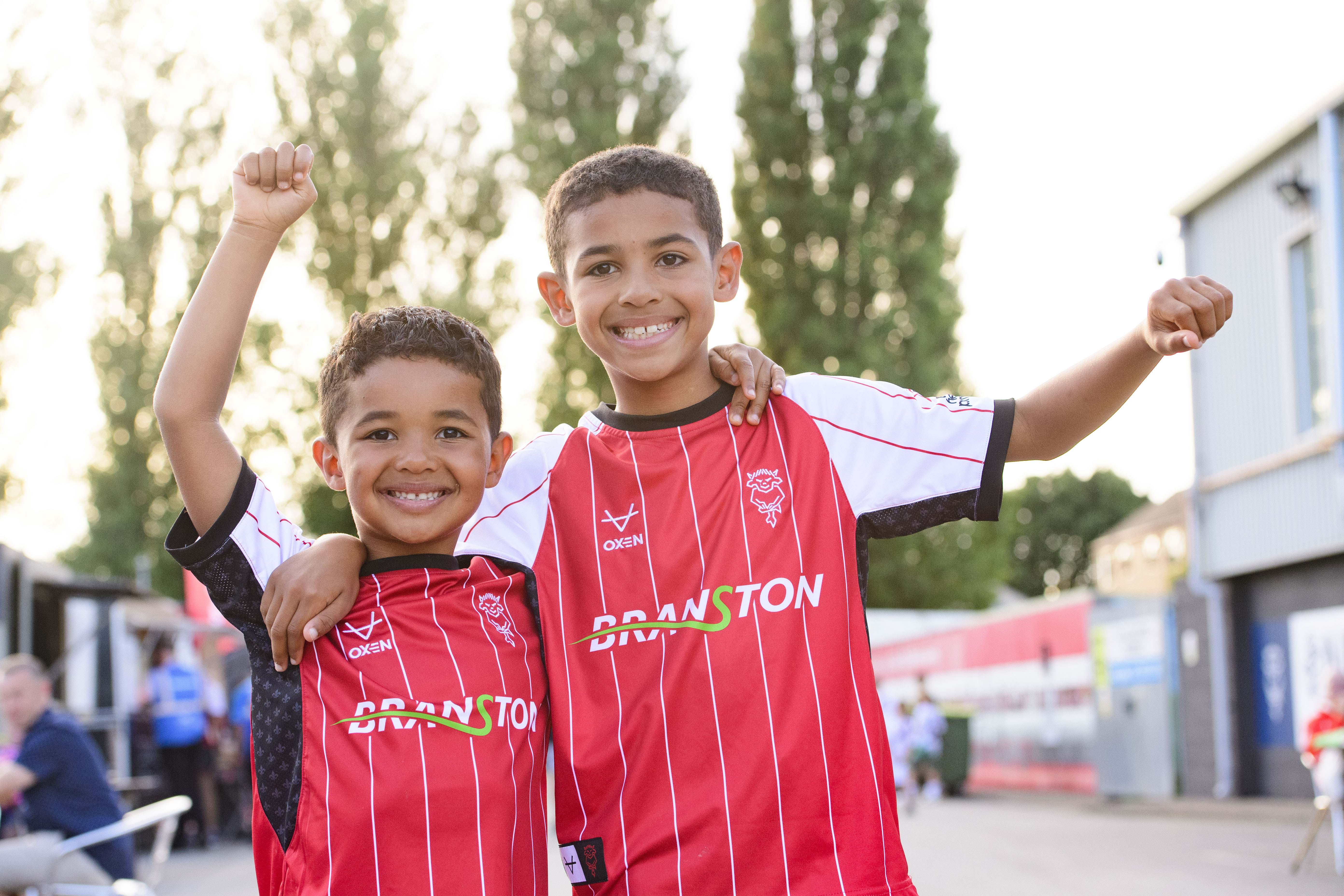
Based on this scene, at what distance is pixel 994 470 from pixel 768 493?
41 cm

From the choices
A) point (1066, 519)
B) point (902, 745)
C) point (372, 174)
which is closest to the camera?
point (902, 745)

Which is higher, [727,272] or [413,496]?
[727,272]

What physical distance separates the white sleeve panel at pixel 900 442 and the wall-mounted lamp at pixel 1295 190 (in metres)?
14.2

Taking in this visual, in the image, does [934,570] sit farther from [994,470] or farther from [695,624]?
[695,624]

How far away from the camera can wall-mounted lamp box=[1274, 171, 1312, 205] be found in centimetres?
1462

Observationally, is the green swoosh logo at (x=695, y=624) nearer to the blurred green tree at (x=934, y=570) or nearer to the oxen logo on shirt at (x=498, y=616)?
the oxen logo on shirt at (x=498, y=616)

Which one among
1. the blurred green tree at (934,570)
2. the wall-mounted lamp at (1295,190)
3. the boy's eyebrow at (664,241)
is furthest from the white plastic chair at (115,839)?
the blurred green tree at (934,570)

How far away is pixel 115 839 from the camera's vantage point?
6.61m

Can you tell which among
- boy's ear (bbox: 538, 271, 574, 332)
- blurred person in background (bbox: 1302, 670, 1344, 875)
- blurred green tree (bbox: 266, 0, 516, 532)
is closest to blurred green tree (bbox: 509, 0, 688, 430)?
blurred green tree (bbox: 266, 0, 516, 532)

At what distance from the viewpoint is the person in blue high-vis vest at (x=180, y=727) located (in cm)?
1239

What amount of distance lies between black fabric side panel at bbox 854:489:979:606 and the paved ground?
6.62 metres

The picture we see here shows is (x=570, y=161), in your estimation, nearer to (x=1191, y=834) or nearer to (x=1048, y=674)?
(x=1048, y=674)

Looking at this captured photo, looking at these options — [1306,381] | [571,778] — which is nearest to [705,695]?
[571,778]

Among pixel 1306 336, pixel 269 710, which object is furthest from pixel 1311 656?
pixel 269 710
